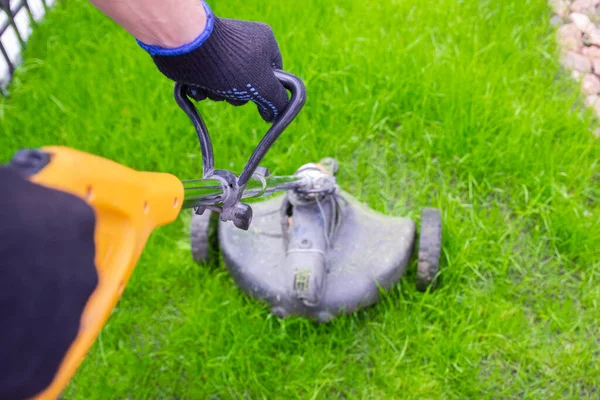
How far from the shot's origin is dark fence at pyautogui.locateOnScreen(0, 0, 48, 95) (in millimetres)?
2486

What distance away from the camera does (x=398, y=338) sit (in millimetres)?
1783

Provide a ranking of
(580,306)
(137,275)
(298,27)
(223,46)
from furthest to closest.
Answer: (298,27), (137,275), (580,306), (223,46)

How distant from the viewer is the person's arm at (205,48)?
38.8 inches

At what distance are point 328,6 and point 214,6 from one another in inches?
20.3

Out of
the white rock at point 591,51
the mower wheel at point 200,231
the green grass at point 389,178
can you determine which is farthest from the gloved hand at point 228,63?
the white rock at point 591,51

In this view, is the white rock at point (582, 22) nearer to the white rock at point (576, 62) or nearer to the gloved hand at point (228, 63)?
the white rock at point (576, 62)

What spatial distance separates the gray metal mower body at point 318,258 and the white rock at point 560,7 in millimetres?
1434

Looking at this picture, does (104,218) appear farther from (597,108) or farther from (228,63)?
(597,108)

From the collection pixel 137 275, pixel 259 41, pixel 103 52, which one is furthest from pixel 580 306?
pixel 103 52

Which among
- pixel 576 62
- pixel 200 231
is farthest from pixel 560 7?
pixel 200 231

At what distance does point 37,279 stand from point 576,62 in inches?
95.4

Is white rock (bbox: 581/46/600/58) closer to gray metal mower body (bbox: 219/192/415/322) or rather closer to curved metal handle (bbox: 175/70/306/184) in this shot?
gray metal mower body (bbox: 219/192/415/322)

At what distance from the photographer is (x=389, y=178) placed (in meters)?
2.16

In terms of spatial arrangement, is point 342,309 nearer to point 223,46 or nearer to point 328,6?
point 223,46
